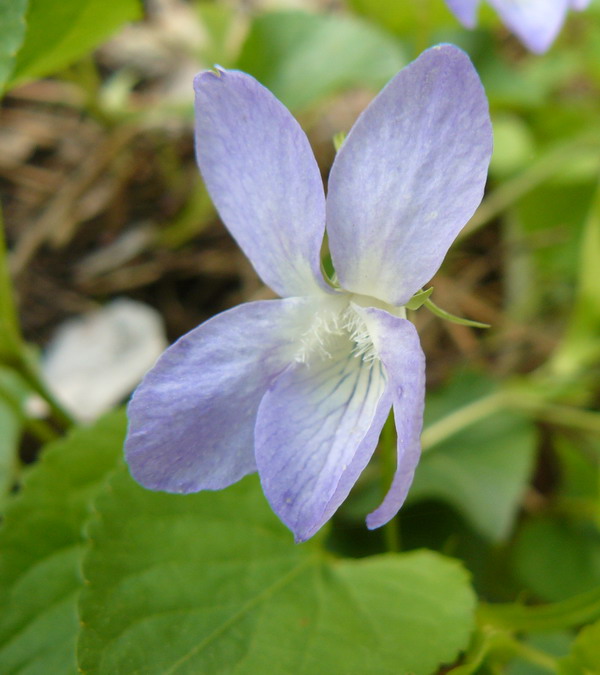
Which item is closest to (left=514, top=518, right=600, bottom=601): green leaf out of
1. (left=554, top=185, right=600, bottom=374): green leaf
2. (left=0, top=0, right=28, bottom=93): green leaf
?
(left=554, top=185, right=600, bottom=374): green leaf

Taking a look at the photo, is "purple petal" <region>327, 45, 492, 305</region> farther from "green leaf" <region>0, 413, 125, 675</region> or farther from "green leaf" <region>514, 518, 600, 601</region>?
"green leaf" <region>514, 518, 600, 601</region>

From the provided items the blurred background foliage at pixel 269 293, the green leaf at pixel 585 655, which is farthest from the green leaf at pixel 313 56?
the green leaf at pixel 585 655

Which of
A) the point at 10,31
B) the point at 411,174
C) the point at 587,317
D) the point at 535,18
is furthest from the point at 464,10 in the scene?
the point at 587,317

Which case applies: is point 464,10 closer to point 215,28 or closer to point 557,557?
point 557,557

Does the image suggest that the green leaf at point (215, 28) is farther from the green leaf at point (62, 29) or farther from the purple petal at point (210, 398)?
the purple petal at point (210, 398)

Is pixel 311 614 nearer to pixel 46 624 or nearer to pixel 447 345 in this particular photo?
pixel 46 624

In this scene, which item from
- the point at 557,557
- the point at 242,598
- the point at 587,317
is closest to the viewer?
the point at 242,598
